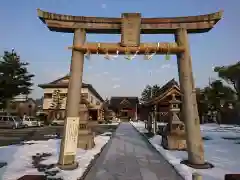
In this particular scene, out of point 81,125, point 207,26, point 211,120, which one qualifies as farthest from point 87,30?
point 211,120

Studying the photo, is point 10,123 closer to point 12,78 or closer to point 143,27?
point 12,78

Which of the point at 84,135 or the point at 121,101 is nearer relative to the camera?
the point at 84,135

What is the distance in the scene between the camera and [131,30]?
24.4 ft

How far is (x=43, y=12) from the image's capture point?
7238 millimetres

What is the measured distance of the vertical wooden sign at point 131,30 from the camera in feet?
24.4

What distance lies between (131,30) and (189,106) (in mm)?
3401

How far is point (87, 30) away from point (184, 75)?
154 inches

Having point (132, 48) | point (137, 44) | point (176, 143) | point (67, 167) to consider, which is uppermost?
point (137, 44)

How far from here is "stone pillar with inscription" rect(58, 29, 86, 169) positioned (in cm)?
678

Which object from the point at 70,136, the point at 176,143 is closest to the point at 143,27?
the point at 70,136

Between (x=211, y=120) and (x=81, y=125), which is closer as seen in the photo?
(x=81, y=125)

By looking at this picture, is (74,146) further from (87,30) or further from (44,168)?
(87,30)

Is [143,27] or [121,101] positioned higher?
[121,101]

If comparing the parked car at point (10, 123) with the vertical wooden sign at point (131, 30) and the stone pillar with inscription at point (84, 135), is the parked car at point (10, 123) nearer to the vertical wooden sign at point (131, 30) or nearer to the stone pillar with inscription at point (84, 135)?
the stone pillar with inscription at point (84, 135)
